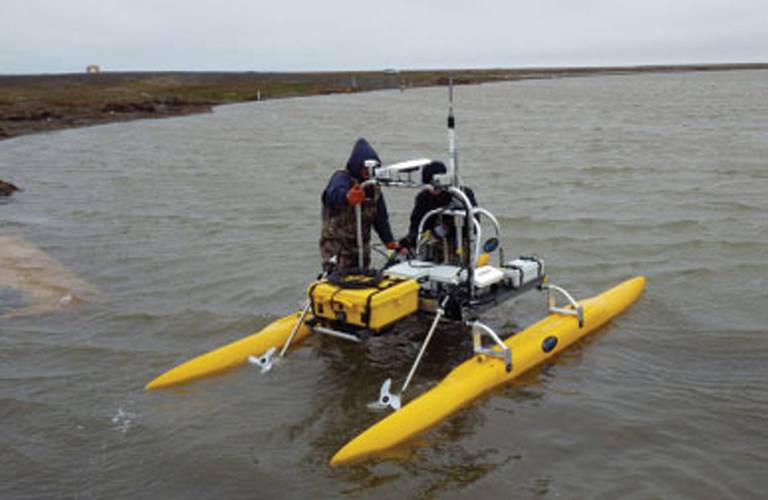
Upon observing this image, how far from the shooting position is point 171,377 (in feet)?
26.1

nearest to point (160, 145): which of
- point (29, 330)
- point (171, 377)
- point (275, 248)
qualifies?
point (275, 248)

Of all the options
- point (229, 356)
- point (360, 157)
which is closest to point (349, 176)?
point (360, 157)

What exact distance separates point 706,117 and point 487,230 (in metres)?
27.7

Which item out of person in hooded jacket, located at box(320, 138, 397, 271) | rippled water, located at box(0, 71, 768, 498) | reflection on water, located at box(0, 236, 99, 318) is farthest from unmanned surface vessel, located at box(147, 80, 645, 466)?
reflection on water, located at box(0, 236, 99, 318)

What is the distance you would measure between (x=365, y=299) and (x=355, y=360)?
1817 mm

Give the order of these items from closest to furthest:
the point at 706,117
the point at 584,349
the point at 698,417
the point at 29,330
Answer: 1. the point at 698,417
2. the point at 584,349
3. the point at 29,330
4. the point at 706,117

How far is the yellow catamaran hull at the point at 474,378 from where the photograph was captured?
6480 millimetres

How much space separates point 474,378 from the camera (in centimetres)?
750

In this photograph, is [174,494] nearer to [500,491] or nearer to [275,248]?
[500,491]

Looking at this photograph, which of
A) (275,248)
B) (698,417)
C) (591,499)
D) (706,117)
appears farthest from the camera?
(706,117)

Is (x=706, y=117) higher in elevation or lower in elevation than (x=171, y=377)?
higher

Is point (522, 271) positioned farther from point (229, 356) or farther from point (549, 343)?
point (229, 356)

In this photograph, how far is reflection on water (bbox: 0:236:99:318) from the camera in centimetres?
1094

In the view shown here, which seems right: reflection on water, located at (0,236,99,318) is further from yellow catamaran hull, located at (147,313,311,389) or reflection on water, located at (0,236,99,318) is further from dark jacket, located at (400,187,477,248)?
dark jacket, located at (400,187,477,248)
